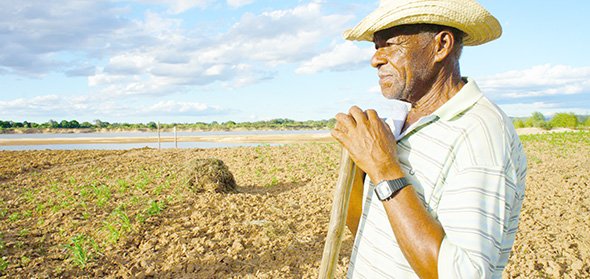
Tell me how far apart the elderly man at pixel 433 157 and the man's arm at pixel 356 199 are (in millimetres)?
168

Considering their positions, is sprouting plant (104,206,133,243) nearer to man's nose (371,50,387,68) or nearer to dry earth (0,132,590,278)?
dry earth (0,132,590,278)

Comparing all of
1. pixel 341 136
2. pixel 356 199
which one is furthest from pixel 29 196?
pixel 341 136

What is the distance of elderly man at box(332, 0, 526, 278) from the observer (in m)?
1.27

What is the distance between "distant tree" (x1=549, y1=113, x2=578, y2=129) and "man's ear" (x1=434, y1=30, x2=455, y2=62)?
4492 cm

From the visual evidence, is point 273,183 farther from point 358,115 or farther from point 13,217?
point 358,115

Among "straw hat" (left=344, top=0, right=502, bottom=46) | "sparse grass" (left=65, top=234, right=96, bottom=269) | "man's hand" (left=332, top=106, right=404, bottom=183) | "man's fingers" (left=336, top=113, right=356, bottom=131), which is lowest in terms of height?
"sparse grass" (left=65, top=234, right=96, bottom=269)

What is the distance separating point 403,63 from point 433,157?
34cm

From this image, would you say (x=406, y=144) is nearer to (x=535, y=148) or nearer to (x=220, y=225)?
(x=220, y=225)

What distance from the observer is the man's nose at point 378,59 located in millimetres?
1614

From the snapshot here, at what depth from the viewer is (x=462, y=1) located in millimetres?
1488

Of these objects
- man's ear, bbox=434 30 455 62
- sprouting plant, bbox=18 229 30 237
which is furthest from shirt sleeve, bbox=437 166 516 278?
sprouting plant, bbox=18 229 30 237

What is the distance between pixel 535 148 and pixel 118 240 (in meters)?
15.3

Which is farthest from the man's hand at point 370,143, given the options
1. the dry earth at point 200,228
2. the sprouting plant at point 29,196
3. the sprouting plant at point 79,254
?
the sprouting plant at point 29,196

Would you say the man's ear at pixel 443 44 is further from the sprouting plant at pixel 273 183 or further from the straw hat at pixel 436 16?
the sprouting plant at pixel 273 183
